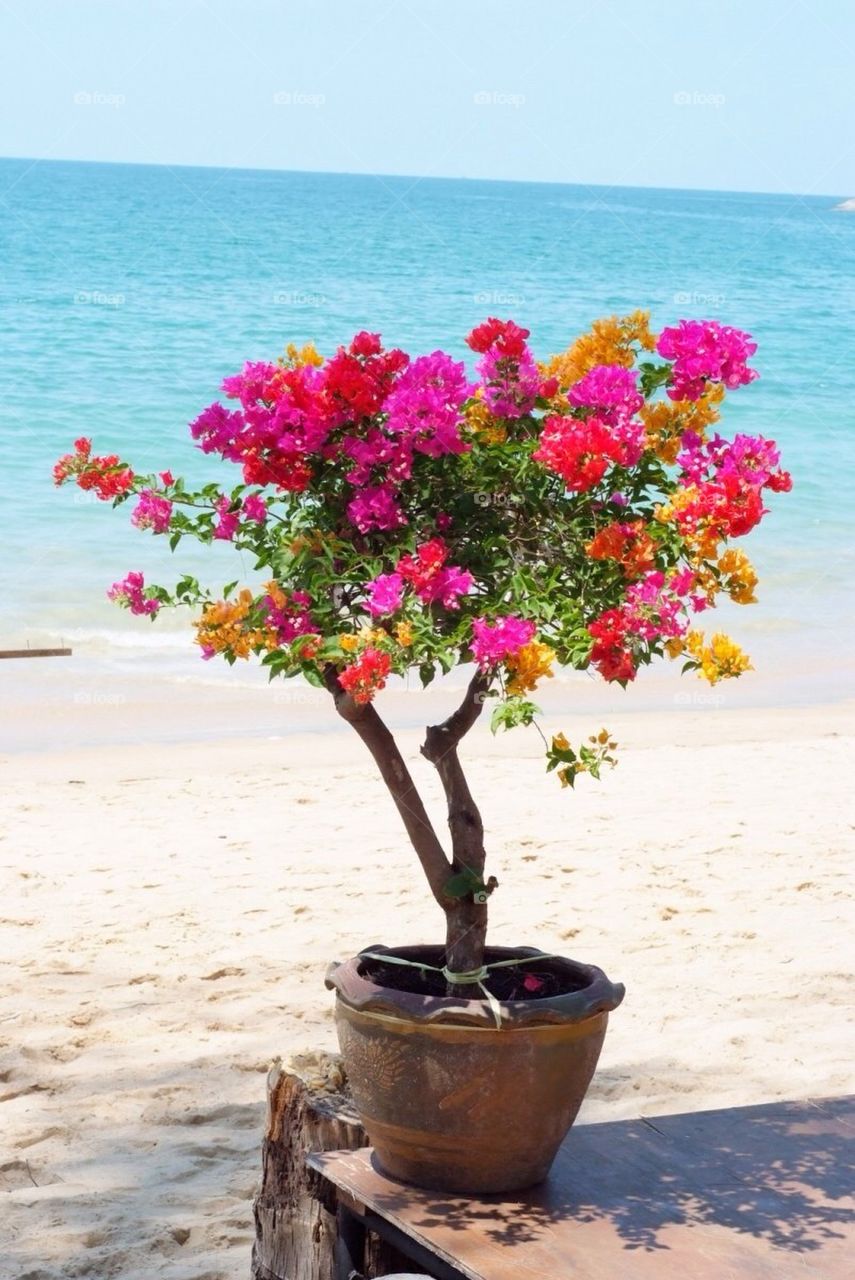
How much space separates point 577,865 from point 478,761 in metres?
1.95

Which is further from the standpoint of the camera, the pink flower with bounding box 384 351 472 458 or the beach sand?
the beach sand

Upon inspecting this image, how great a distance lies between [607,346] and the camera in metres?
2.95

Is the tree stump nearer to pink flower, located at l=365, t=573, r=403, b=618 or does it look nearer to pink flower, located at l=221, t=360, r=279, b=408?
pink flower, located at l=365, t=573, r=403, b=618

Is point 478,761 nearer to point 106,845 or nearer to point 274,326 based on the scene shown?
point 106,845

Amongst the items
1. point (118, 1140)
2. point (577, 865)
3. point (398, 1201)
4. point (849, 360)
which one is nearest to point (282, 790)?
point (577, 865)

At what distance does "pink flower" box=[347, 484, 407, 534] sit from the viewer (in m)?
2.74

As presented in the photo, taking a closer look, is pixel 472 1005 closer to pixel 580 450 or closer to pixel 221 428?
pixel 580 450

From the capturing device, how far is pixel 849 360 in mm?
26266

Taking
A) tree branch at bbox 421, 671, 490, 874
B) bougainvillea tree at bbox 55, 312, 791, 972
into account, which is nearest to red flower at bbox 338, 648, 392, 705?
bougainvillea tree at bbox 55, 312, 791, 972

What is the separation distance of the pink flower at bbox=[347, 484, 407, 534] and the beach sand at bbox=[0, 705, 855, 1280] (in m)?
1.57

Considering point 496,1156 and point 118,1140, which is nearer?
point 496,1156
